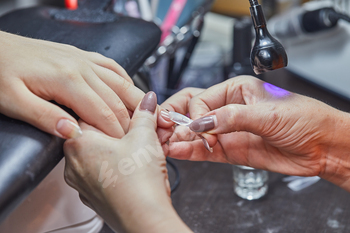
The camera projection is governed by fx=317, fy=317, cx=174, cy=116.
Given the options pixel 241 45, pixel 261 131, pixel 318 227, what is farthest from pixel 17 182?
pixel 241 45

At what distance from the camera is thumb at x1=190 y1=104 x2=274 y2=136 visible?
0.52m

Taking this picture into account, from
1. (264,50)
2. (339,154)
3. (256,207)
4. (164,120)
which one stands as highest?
(264,50)

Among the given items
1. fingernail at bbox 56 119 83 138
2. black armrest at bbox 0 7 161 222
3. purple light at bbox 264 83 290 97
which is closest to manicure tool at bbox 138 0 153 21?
black armrest at bbox 0 7 161 222

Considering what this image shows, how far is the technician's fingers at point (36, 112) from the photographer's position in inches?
16.2

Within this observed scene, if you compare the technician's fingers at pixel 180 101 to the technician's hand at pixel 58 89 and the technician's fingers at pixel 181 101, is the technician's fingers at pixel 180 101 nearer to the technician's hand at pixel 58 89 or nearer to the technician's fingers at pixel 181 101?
the technician's fingers at pixel 181 101

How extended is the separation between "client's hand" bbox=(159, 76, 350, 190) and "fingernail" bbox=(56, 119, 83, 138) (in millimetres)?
156

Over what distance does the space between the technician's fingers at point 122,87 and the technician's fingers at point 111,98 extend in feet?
0.07

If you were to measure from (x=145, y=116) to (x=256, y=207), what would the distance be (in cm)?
34

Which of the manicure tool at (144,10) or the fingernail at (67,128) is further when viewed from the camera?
the manicure tool at (144,10)

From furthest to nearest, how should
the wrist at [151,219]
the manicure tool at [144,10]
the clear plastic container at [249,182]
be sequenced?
the manicure tool at [144,10], the clear plastic container at [249,182], the wrist at [151,219]

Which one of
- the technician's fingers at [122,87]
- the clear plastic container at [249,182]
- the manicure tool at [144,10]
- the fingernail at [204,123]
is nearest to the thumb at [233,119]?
the fingernail at [204,123]

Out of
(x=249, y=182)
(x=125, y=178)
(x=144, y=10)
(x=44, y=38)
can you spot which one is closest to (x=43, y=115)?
(x=125, y=178)

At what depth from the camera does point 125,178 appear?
0.40m

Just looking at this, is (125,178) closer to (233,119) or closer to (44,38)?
(233,119)
